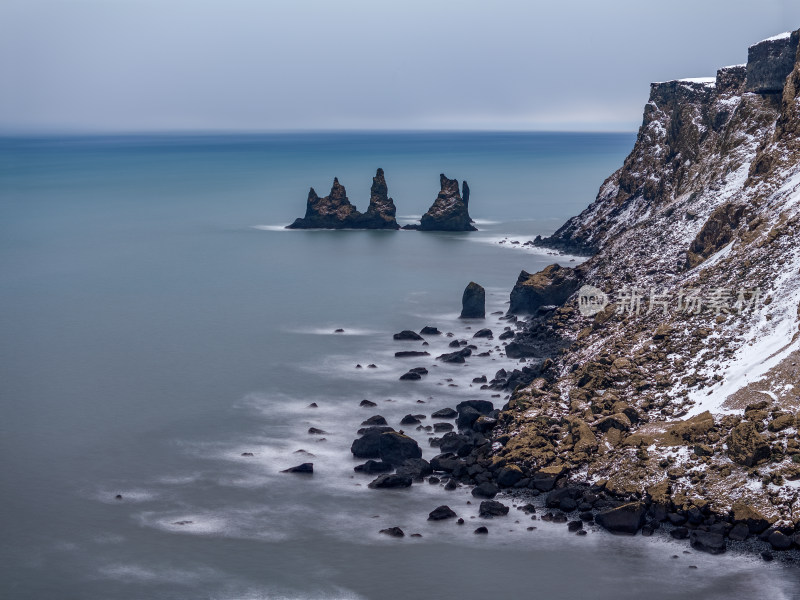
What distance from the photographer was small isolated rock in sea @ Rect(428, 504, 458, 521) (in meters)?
46.2

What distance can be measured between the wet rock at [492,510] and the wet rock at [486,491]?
150cm

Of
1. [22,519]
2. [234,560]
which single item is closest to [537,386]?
[234,560]

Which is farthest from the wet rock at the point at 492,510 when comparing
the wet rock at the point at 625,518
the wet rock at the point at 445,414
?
the wet rock at the point at 445,414

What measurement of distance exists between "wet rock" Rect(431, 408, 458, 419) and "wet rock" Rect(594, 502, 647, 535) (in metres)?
16.2

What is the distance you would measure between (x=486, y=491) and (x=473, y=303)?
40526mm

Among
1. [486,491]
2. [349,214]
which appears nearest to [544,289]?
[486,491]

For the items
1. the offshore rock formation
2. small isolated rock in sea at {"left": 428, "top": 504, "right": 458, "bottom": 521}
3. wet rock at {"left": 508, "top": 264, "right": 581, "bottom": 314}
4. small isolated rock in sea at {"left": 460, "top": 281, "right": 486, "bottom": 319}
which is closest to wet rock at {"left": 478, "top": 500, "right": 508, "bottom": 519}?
small isolated rock in sea at {"left": 428, "top": 504, "right": 458, "bottom": 521}

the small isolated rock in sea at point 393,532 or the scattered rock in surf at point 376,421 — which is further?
the scattered rock in surf at point 376,421

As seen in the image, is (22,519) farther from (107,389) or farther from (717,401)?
(717,401)

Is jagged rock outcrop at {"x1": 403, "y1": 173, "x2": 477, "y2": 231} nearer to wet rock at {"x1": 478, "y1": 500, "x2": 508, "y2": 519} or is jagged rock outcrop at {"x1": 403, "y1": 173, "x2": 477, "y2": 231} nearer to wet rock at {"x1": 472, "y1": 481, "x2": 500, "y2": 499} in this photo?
wet rock at {"x1": 472, "y1": 481, "x2": 500, "y2": 499}

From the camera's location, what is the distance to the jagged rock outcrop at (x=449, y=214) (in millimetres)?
154500

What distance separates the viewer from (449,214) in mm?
154250

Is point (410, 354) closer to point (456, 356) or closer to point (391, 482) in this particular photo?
point (456, 356)

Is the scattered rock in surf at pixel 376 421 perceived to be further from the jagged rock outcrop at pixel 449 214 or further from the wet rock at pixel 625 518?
the jagged rock outcrop at pixel 449 214
